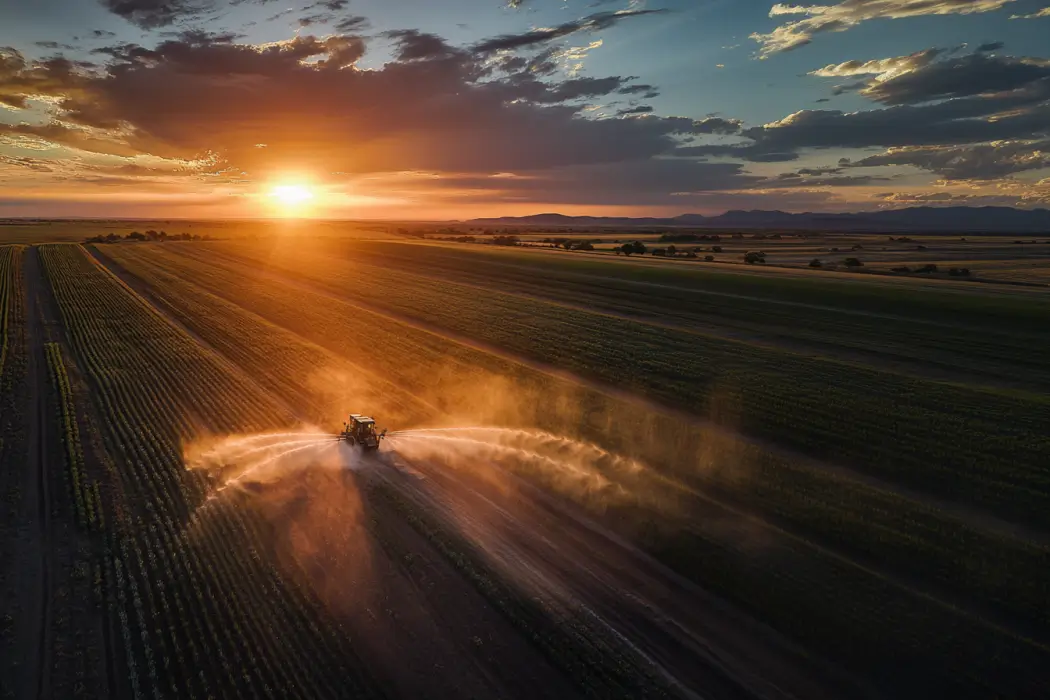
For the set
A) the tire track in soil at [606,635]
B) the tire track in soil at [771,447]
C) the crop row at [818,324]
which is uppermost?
the crop row at [818,324]

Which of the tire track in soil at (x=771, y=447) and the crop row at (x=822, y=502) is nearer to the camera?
the crop row at (x=822, y=502)

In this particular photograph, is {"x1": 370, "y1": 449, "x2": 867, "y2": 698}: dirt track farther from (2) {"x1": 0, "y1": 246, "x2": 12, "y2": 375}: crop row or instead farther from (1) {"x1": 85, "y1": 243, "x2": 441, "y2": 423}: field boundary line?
(2) {"x1": 0, "y1": 246, "x2": 12, "y2": 375}: crop row

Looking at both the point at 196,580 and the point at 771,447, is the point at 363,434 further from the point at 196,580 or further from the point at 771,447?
the point at 771,447

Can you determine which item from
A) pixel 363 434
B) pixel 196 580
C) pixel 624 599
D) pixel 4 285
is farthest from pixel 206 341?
pixel 4 285

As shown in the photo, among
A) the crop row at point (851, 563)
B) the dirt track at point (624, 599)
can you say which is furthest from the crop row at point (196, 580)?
the crop row at point (851, 563)

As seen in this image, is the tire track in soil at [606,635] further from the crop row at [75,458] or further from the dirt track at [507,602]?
the crop row at [75,458]

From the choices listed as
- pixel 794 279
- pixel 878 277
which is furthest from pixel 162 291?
pixel 878 277
